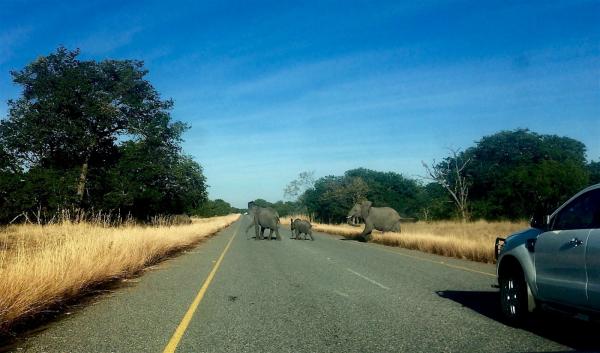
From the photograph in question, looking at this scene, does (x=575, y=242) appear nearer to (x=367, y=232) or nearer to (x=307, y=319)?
(x=307, y=319)

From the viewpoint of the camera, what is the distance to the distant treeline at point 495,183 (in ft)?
161

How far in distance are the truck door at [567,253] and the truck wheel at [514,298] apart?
423mm

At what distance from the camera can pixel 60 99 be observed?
3275 cm

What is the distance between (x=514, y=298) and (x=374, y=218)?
24925mm

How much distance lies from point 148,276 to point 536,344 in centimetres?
965

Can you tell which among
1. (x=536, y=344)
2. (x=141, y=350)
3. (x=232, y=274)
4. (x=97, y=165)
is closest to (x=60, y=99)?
(x=97, y=165)

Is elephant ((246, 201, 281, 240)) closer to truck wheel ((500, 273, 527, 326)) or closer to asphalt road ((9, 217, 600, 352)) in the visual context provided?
asphalt road ((9, 217, 600, 352))

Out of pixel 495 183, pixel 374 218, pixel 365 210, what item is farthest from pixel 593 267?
pixel 495 183

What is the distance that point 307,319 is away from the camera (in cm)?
684

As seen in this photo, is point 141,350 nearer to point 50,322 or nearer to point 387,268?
point 50,322

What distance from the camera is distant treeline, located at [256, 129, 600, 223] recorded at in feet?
161

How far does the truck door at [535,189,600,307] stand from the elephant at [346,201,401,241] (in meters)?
24.9

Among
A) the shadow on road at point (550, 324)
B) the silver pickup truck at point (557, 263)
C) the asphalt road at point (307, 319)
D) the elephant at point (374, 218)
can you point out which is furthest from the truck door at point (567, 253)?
the elephant at point (374, 218)

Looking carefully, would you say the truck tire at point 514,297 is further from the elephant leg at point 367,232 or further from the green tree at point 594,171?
the green tree at point 594,171
